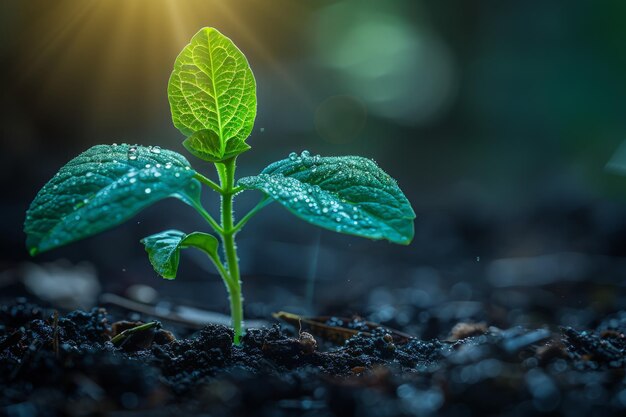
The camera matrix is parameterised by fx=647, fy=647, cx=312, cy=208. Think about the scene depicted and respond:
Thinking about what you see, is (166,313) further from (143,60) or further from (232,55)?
(143,60)

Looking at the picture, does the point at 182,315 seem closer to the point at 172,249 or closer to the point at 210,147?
the point at 172,249

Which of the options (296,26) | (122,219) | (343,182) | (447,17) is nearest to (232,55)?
(343,182)

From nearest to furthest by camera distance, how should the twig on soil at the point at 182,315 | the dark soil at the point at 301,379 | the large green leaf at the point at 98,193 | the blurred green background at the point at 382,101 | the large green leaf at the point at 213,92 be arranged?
the dark soil at the point at 301,379
the large green leaf at the point at 98,193
the large green leaf at the point at 213,92
the twig on soil at the point at 182,315
the blurred green background at the point at 382,101

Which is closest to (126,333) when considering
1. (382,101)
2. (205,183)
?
(205,183)

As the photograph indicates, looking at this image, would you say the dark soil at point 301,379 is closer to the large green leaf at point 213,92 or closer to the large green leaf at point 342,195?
the large green leaf at point 342,195

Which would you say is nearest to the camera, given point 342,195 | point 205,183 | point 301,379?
point 301,379

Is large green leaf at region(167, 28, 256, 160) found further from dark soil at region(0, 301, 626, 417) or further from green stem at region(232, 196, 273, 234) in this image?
dark soil at region(0, 301, 626, 417)

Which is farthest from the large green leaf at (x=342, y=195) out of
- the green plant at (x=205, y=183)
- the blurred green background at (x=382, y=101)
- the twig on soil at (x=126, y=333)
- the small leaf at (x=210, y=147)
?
the blurred green background at (x=382, y=101)
